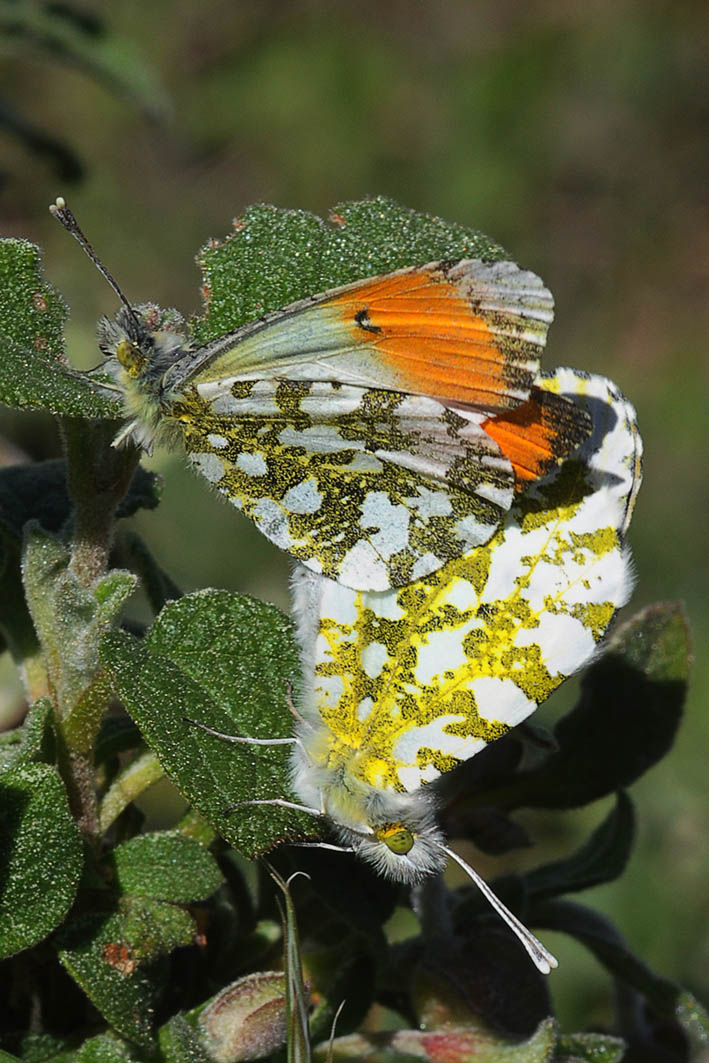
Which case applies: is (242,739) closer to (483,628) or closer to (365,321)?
(483,628)

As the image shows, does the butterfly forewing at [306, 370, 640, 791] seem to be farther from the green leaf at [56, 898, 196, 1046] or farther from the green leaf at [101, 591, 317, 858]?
the green leaf at [56, 898, 196, 1046]

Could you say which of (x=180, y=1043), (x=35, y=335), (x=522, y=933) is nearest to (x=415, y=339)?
(x=35, y=335)

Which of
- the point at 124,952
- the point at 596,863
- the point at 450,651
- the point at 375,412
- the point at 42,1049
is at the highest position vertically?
the point at 375,412

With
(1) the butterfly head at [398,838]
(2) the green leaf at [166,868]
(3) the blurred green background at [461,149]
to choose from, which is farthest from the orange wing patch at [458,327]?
(3) the blurred green background at [461,149]

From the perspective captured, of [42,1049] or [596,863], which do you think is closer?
[42,1049]

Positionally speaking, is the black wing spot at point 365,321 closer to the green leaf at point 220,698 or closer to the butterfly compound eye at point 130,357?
the butterfly compound eye at point 130,357

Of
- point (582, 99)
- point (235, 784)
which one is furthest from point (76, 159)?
point (582, 99)

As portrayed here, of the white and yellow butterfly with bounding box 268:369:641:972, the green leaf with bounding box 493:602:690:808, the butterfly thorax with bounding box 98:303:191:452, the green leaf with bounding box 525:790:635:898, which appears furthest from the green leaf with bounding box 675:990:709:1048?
the butterfly thorax with bounding box 98:303:191:452
